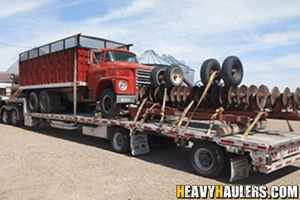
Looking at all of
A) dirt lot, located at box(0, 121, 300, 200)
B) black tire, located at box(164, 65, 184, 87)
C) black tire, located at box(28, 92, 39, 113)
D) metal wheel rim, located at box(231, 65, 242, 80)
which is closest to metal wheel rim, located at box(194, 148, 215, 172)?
dirt lot, located at box(0, 121, 300, 200)

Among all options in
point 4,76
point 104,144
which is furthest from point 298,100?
point 4,76

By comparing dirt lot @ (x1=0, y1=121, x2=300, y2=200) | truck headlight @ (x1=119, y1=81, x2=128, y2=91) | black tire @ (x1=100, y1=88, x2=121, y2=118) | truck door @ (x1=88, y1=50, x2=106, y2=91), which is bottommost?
dirt lot @ (x1=0, y1=121, x2=300, y2=200)

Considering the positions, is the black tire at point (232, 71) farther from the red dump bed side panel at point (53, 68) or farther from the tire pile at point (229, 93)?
the red dump bed side panel at point (53, 68)

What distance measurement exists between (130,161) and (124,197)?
290 cm

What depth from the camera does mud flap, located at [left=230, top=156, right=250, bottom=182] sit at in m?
6.98

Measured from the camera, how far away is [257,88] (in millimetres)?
7926

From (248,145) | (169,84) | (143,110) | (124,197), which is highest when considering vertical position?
(169,84)

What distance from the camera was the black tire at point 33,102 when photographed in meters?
15.1

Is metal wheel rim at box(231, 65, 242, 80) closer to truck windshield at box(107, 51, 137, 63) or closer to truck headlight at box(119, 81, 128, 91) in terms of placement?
truck headlight at box(119, 81, 128, 91)

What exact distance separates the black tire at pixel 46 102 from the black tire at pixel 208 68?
770cm

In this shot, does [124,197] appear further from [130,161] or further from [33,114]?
[33,114]

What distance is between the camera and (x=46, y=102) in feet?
47.1

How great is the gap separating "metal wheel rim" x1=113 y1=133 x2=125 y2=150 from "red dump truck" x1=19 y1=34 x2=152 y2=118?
2.22 ft

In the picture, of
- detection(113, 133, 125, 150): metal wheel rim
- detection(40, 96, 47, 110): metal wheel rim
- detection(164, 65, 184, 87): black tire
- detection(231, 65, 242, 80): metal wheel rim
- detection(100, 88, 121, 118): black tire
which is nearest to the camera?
detection(231, 65, 242, 80): metal wheel rim
